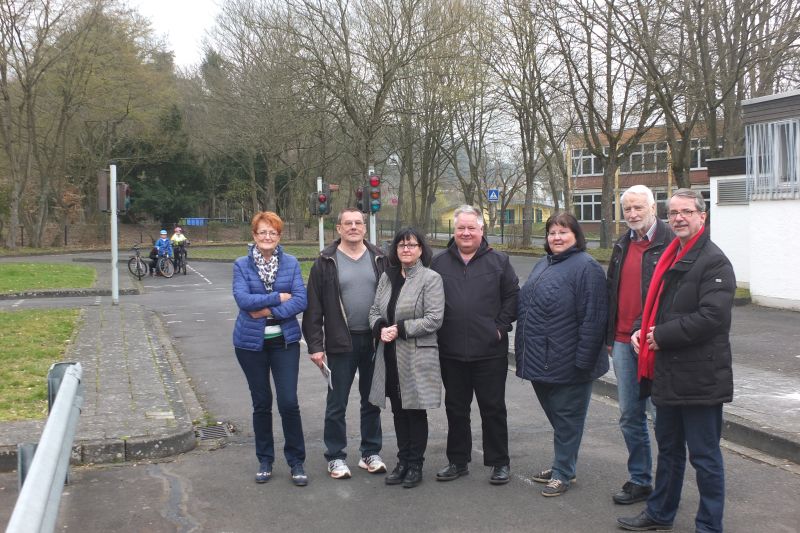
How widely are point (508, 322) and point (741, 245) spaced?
1517 cm

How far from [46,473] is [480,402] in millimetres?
3419

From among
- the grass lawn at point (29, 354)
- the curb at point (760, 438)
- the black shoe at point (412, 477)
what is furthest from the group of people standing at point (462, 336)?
the grass lawn at point (29, 354)

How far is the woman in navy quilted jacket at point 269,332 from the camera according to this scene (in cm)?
540

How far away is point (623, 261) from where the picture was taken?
501 cm

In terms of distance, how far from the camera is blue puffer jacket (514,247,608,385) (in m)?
5.04

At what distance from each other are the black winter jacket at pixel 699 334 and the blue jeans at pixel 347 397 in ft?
6.92

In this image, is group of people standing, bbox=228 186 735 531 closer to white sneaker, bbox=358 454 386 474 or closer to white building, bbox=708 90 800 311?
white sneaker, bbox=358 454 386 474

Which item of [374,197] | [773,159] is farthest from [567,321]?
[374,197]

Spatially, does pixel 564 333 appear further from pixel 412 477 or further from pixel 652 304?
pixel 412 477

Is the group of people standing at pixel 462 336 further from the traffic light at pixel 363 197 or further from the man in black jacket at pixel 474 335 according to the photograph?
the traffic light at pixel 363 197

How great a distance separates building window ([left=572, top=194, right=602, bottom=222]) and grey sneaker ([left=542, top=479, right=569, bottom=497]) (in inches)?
2484

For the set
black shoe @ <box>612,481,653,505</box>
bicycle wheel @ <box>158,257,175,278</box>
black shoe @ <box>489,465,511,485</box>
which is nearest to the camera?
black shoe @ <box>612,481,653,505</box>

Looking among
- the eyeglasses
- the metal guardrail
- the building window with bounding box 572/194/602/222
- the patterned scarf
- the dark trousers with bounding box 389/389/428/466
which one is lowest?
the dark trousers with bounding box 389/389/428/466

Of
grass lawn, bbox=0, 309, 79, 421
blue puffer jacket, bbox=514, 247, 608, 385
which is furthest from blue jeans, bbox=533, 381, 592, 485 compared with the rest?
grass lawn, bbox=0, 309, 79, 421
